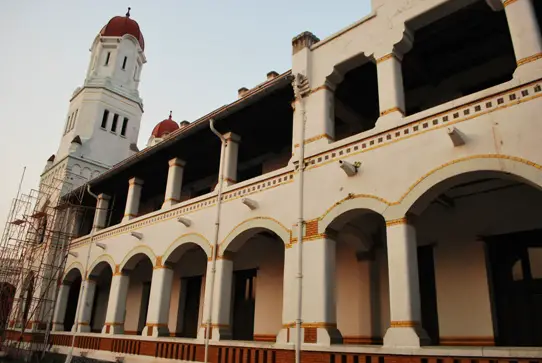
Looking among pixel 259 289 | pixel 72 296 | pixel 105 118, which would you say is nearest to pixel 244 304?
pixel 259 289

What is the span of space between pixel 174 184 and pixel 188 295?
163 inches

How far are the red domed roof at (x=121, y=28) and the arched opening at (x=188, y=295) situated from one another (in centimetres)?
1450

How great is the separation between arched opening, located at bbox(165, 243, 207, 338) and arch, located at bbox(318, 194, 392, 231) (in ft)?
22.6

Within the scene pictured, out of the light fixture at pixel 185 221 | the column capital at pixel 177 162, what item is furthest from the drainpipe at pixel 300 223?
the column capital at pixel 177 162

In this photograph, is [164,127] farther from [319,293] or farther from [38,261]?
[319,293]

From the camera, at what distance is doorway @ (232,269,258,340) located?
42.5 feet

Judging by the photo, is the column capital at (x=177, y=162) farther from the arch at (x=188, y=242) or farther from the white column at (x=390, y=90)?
the white column at (x=390, y=90)

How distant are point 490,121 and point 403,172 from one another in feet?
5.16

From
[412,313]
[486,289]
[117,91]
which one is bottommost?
[412,313]

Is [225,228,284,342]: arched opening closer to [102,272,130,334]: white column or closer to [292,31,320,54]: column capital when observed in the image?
[102,272,130,334]: white column

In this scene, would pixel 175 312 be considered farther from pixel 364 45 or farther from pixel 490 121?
pixel 490 121

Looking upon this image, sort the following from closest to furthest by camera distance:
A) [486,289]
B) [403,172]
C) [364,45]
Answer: [403,172], [486,289], [364,45]

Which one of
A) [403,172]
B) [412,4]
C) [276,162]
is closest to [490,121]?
[403,172]

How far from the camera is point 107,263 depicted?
1566 cm
